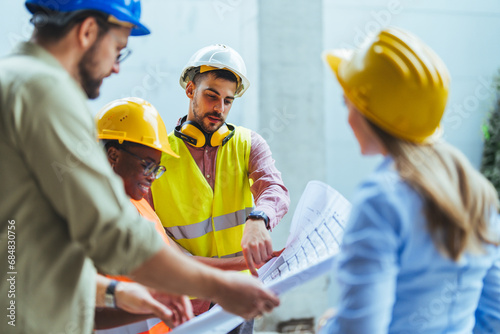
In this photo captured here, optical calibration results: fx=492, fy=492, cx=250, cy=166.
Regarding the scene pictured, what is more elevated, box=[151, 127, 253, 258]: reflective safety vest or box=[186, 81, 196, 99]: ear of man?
box=[186, 81, 196, 99]: ear of man

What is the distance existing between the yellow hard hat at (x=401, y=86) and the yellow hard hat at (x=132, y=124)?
0.96m

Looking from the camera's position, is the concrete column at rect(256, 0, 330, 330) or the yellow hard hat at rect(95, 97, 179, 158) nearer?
the yellow hard hat at rect(95, 97, 179, 158)

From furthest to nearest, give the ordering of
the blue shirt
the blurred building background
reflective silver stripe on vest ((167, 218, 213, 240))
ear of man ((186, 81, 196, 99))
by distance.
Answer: the blurred building background
ear of man ((186, 81, 196, 99))
reflective silver stripe on vest ((167, 218, 213, 240))
the blue shirt

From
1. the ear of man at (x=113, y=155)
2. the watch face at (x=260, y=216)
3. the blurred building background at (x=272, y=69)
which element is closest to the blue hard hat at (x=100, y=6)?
the ear of man at (x=113, y=155)

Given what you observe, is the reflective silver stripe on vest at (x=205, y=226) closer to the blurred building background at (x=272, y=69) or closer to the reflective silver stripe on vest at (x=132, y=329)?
the reflective silver stripe on vest at (x=132, y=329)

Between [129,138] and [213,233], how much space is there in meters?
0.77

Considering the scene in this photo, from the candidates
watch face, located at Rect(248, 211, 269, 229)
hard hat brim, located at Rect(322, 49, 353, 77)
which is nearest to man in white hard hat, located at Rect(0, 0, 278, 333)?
hard hat brim, located at Rect(322, 49, 353, 77)

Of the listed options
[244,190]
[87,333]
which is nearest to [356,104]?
[87,333]

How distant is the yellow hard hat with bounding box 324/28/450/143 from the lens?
1.10 metres

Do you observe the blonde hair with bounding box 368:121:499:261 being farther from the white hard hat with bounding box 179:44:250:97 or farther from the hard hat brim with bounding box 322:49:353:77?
the white hard hat with bounding box 179:44:250:97

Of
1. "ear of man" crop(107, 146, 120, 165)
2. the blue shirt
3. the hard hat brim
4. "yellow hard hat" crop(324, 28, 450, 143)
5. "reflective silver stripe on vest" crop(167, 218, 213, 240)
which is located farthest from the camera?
"reflective silver stripe on vest" crop(167, 218, 213, 240)

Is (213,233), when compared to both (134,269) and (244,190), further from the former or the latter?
(134,269)

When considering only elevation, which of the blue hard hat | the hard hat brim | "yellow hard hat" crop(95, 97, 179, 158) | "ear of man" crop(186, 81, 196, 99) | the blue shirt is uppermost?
the blue hard hat

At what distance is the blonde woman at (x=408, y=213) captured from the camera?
3.18ft
